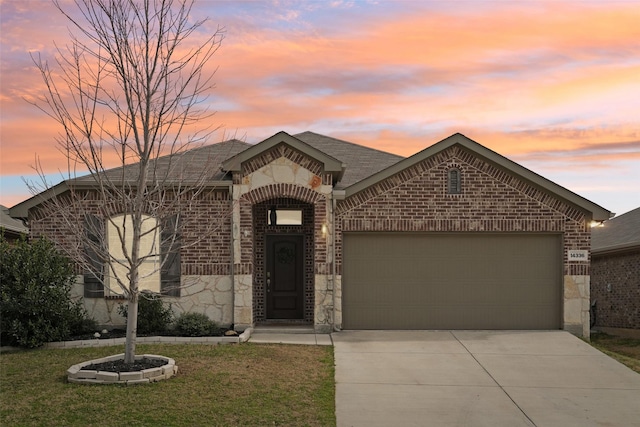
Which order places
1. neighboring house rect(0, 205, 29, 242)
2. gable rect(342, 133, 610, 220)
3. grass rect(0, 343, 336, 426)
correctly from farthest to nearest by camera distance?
neighboring house rect(0, 205, 29, 242), gable rect(342, 133, 610, 220), grass rect(0, 343, 336, 426)

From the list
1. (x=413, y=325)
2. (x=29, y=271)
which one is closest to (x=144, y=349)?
(x=29, y=271)

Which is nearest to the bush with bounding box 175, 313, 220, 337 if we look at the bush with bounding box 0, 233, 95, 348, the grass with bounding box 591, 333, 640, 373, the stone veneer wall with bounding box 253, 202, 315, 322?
the stone veneer wall with bounding box 253, 202, 315, 322

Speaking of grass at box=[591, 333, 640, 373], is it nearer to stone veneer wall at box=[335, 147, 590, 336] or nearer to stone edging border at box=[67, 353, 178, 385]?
stone veneer wall at box=[335, 147, 590, 336]

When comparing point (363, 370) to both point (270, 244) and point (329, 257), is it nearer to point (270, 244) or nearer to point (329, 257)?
point (329, 257)

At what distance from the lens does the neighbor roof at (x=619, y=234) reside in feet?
66.7

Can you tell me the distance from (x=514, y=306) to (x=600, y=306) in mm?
8450

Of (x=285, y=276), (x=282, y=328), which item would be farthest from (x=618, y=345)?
(x=282, y=328)

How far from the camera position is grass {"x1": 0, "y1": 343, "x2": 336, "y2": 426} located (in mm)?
8828

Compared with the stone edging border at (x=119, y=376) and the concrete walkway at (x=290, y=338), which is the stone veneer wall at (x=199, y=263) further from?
the stone edging border at (x=119, y=376)

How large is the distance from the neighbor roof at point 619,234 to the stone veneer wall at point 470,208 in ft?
15.7

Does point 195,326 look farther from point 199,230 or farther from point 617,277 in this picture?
point 617,277

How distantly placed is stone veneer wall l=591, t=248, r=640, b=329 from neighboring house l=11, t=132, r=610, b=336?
5.31 meters

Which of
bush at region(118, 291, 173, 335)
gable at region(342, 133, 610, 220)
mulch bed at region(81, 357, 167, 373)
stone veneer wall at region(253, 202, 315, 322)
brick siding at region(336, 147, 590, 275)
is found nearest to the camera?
mulch bed at region(81, 357, 167, 373)

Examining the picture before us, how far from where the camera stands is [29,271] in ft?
44.6
